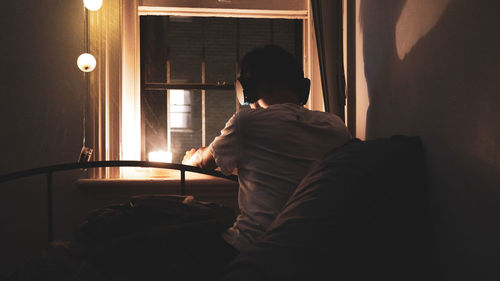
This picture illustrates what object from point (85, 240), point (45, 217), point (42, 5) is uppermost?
point (42, 5)

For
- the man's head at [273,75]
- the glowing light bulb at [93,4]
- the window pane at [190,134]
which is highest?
the glowing light bulb at [93,4]

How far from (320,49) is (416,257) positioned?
111 centimetres

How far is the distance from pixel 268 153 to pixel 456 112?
0.49 m

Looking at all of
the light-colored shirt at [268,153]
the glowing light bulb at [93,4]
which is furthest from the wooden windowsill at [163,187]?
the glowing light bulb at [93,4]

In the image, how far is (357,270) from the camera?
63 cm

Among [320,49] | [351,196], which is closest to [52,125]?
[320,49]

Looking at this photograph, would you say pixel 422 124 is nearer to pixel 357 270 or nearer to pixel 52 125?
pixel 357 270

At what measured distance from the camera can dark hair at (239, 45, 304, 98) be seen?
1238 mm

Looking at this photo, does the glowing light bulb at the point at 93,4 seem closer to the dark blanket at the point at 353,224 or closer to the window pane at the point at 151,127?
the window pane at the point at 151,127

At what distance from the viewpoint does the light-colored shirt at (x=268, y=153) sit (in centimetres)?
106

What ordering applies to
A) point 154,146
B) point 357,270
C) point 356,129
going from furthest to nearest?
1. point 154,146
2. point 356,129
3. point 357,270

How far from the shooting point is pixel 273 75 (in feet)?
4.09

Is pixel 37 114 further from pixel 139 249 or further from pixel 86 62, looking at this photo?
pixel 139 249

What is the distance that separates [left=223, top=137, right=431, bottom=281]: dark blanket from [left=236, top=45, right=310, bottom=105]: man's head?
0.36m
